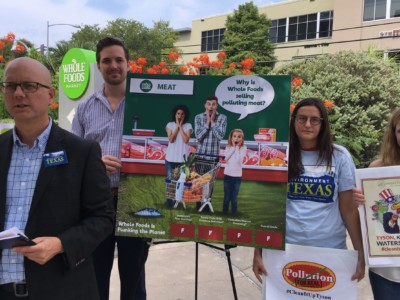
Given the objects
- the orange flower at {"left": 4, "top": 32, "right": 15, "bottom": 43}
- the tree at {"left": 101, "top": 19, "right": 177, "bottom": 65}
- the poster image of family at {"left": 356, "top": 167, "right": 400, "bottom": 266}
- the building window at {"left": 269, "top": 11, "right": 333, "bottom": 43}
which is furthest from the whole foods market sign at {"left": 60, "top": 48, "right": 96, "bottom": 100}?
the building window at {"left": 269, "top": 11, "right": 333, "bottom": 43}

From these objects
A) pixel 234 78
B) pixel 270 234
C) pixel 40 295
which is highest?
pixel 234 78

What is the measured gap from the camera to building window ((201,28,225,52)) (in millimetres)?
37094

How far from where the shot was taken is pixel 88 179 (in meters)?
1.62

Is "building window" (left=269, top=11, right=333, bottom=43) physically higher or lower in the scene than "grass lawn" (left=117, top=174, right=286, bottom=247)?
higher

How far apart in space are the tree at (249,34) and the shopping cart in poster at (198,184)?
28935 mm

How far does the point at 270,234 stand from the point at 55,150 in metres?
1.25

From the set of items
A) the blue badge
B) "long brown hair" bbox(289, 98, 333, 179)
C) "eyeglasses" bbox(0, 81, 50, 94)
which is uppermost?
"eyeglasses" bbox(0, 81, 50, 94)

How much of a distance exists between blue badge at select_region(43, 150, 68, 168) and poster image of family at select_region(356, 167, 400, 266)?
1.56m

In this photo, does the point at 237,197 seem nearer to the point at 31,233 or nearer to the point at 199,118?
the point at 199,118

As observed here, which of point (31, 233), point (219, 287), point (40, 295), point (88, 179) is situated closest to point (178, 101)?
point (88, 179)

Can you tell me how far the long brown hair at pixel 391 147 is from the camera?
7.16ft

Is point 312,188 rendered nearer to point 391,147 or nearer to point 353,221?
point 353,221

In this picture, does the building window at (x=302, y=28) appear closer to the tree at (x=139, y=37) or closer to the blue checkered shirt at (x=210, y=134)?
the tree at (x=139, y=37)

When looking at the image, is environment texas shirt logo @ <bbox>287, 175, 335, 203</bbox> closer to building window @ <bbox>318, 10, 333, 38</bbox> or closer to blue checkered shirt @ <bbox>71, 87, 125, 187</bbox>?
blue checkered shirt @ <bbox>71, 87, 125, 187</bbox>
